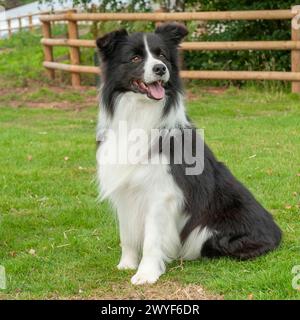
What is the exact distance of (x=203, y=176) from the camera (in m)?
5.02

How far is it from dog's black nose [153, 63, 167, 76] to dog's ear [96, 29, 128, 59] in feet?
1.28

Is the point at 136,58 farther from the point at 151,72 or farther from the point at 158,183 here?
the point at 158,183

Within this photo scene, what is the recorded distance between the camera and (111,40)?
4824 millimetres

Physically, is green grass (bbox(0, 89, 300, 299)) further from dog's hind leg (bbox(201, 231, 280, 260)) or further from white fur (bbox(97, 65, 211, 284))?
white fur (bbox(97, 65, 211, 284))

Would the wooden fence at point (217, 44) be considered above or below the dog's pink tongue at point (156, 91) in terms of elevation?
below

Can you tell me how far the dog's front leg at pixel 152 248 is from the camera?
486 cm

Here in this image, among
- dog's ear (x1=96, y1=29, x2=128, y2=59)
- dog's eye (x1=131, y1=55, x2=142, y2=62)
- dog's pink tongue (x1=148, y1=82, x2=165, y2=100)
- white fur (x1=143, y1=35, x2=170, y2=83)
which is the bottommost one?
dog's pink tongue (x1=148, y1=82, x2=165, y2=100)

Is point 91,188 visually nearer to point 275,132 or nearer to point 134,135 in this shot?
point 134,135

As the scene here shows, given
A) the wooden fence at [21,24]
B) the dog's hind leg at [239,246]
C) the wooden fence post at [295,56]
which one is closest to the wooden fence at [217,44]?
the wooden fence post at [295,56]

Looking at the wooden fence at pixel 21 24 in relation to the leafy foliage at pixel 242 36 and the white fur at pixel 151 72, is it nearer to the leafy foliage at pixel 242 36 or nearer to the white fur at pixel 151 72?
the leafy foliage at pixel 242 36

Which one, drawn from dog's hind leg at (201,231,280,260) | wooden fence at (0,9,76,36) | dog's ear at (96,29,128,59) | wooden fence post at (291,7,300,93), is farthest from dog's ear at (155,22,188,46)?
wooden fence at (0,9,76,36)

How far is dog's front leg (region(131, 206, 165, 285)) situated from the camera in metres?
4.86

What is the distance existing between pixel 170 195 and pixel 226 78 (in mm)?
8223

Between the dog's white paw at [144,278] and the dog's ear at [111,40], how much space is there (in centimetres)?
164
